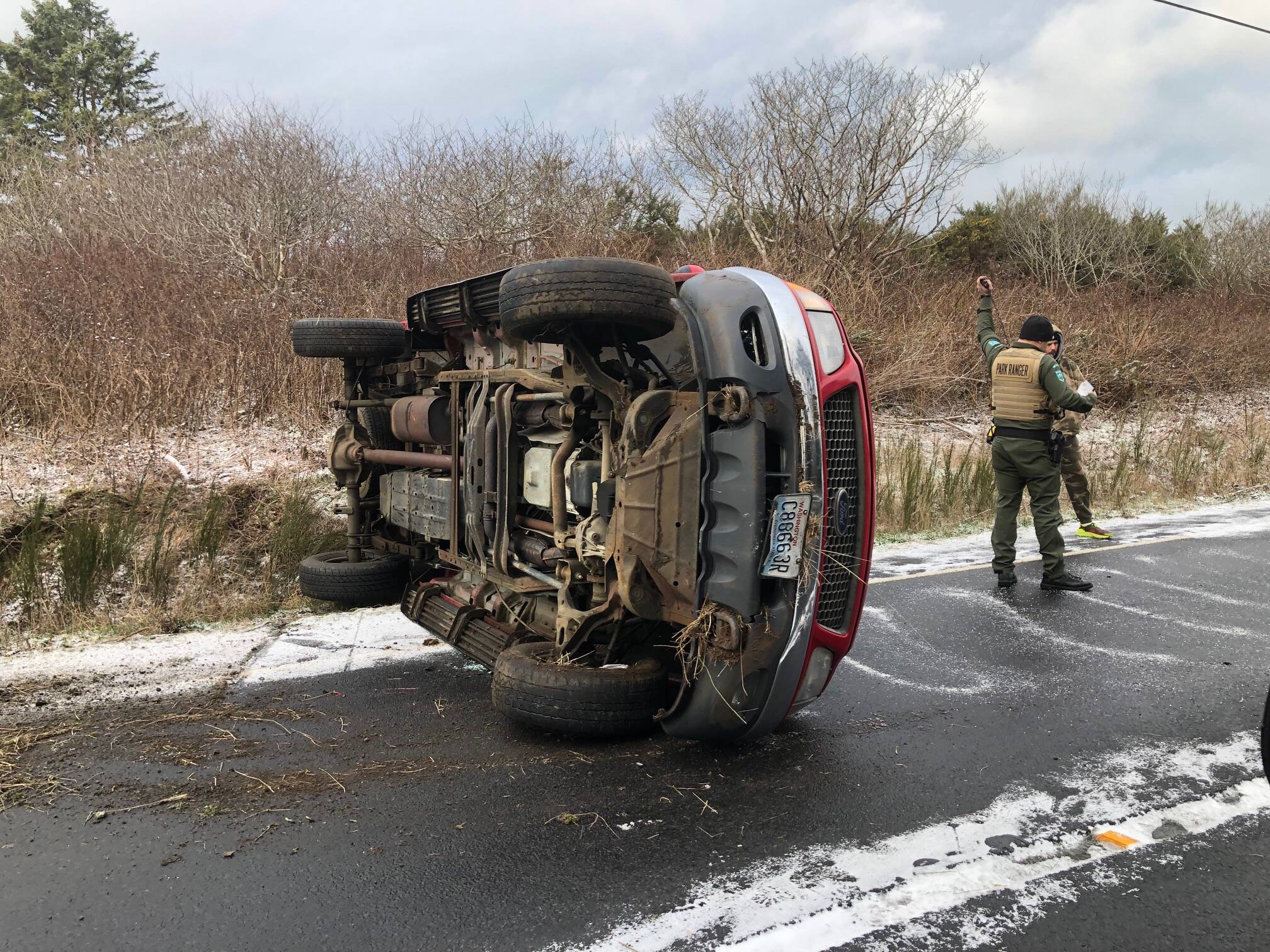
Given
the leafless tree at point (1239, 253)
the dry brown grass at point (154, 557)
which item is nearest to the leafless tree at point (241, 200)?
the dry brown grass at point (154, 557)

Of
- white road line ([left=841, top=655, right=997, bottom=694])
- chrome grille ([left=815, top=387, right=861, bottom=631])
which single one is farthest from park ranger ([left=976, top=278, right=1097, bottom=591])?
chrome grille ([left=815, top=387, right=861, bottom=631])

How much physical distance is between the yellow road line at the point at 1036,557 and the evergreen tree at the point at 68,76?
103ft

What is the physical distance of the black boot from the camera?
21.2ft

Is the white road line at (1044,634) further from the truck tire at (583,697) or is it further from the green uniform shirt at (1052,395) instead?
the truck tire at (583,697)

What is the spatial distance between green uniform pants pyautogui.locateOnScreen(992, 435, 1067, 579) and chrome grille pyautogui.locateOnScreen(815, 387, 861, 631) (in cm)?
360

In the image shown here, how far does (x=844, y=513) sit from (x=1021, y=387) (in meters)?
4.02

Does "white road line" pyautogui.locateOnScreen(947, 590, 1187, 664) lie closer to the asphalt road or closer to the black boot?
the asphalt road

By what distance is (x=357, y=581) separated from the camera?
5719 mm

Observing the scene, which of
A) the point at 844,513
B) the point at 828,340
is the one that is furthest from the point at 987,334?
the point at 844,513

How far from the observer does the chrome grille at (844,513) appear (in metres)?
3.28

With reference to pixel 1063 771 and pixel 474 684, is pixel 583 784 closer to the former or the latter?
pixel 474 684

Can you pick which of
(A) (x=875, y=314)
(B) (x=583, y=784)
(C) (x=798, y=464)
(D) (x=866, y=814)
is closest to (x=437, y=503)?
(B) (x=583, y=784)

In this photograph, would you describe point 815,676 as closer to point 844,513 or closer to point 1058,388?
point 844,513

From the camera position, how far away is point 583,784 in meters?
3.27
